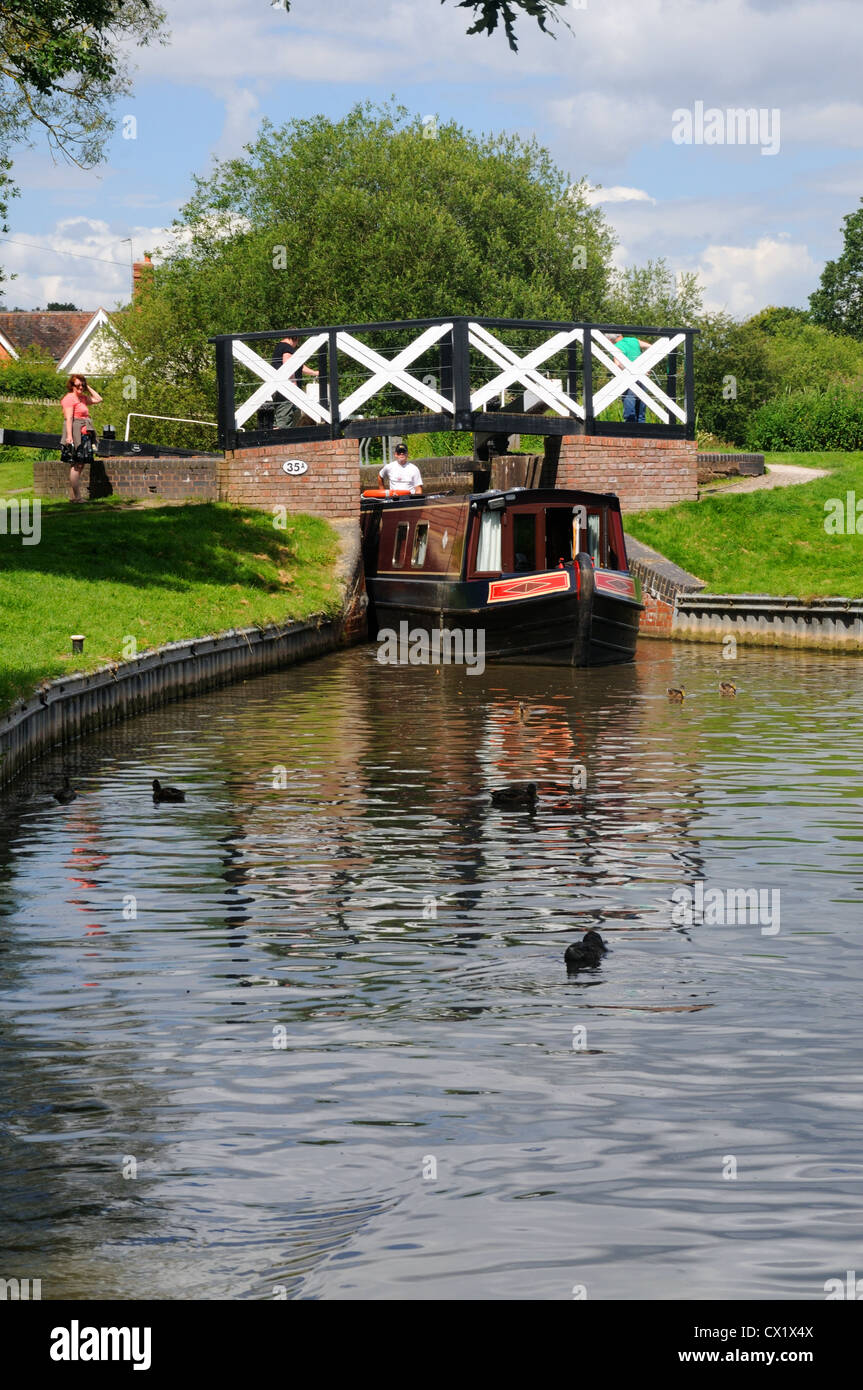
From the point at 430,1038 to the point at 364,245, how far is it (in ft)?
173

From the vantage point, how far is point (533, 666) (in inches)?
1022

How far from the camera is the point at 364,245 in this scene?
57188mm

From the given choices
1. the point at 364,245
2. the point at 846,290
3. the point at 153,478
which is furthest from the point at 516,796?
the point at 846,290

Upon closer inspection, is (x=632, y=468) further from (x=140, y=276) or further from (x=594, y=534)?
(x=140, y=276)

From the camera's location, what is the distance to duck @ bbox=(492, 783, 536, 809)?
43.3 feet

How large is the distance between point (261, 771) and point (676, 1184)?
9.99 m

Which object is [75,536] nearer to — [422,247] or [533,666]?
[533,666]

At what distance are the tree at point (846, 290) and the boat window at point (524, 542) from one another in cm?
8097

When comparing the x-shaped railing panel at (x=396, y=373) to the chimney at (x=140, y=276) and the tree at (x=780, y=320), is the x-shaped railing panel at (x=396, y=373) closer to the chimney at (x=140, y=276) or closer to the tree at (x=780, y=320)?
the chimney at (x=140, y=276)

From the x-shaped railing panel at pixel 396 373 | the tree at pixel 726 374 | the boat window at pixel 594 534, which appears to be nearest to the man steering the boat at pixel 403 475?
the x-shaped railing panel at pixel 396 373

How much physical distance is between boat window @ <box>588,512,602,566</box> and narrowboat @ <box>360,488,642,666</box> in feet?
0.05

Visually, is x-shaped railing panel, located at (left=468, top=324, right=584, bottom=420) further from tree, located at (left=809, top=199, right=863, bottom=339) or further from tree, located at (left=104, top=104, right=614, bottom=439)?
tree, located at (left=809, top=199, right=863, bottom=339)

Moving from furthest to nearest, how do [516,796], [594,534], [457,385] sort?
[457,385], [594,534], [516,796]
